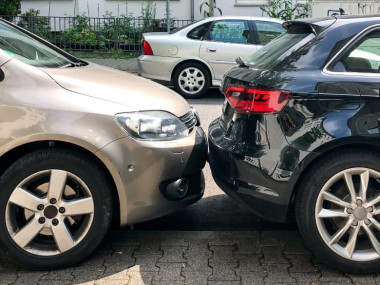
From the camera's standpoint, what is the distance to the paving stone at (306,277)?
3328mm

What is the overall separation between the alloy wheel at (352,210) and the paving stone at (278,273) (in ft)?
1.11

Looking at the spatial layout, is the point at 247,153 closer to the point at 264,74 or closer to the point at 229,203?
the point at 264,74

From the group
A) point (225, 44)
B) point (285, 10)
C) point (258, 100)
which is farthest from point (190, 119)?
point (285, 10)

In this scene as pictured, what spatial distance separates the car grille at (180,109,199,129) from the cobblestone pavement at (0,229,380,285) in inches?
34.2

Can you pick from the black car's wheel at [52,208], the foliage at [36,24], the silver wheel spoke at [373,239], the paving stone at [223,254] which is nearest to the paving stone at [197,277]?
the paving stone at [223,254]

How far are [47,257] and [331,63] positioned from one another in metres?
2.25

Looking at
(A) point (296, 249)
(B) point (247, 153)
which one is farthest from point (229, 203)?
(B) point (247, 153)

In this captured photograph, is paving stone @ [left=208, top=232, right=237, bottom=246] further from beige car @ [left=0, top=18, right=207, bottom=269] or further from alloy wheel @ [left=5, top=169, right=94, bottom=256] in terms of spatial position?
alloy wheel @ [left=5, top=169, right=94, bottom=256]

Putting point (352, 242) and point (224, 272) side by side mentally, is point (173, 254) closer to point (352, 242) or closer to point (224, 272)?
point (224, 272)

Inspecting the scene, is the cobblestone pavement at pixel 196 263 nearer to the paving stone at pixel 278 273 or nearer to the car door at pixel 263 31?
the paving stone at pixel 278 273

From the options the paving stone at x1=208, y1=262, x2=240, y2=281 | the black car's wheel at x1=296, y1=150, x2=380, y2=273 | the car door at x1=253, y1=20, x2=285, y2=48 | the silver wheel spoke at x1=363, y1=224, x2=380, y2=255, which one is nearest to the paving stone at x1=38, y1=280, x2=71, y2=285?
the paving stone at x1=208, y1=262, x2=240, y2=281

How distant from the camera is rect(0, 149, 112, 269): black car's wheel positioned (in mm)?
3324

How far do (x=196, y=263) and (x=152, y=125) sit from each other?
0.99 meters

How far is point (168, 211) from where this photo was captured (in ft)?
12.0
